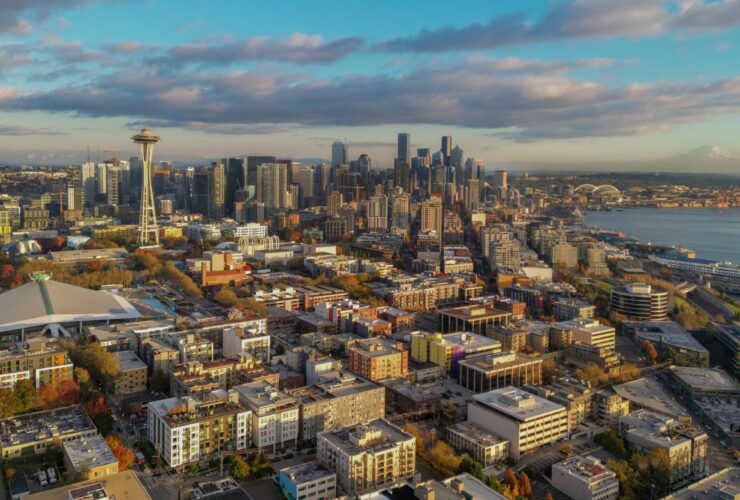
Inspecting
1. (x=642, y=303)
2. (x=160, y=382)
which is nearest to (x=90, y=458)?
(x=160, y=382)

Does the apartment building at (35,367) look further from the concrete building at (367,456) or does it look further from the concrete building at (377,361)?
the concrete building at (367,456)

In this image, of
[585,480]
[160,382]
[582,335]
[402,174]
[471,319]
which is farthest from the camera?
[402,174]

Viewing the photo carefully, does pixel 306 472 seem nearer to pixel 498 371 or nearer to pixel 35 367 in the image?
pixel 498 371

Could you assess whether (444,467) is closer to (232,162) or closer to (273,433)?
(273,433)

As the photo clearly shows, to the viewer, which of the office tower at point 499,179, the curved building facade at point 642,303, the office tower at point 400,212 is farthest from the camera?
the office tower at point 499,179

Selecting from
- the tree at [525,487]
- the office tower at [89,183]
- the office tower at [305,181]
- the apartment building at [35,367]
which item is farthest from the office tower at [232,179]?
the tree at [525,487]

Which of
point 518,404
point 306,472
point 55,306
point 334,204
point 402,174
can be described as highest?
point 402,174

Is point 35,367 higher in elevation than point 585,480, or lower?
higher
